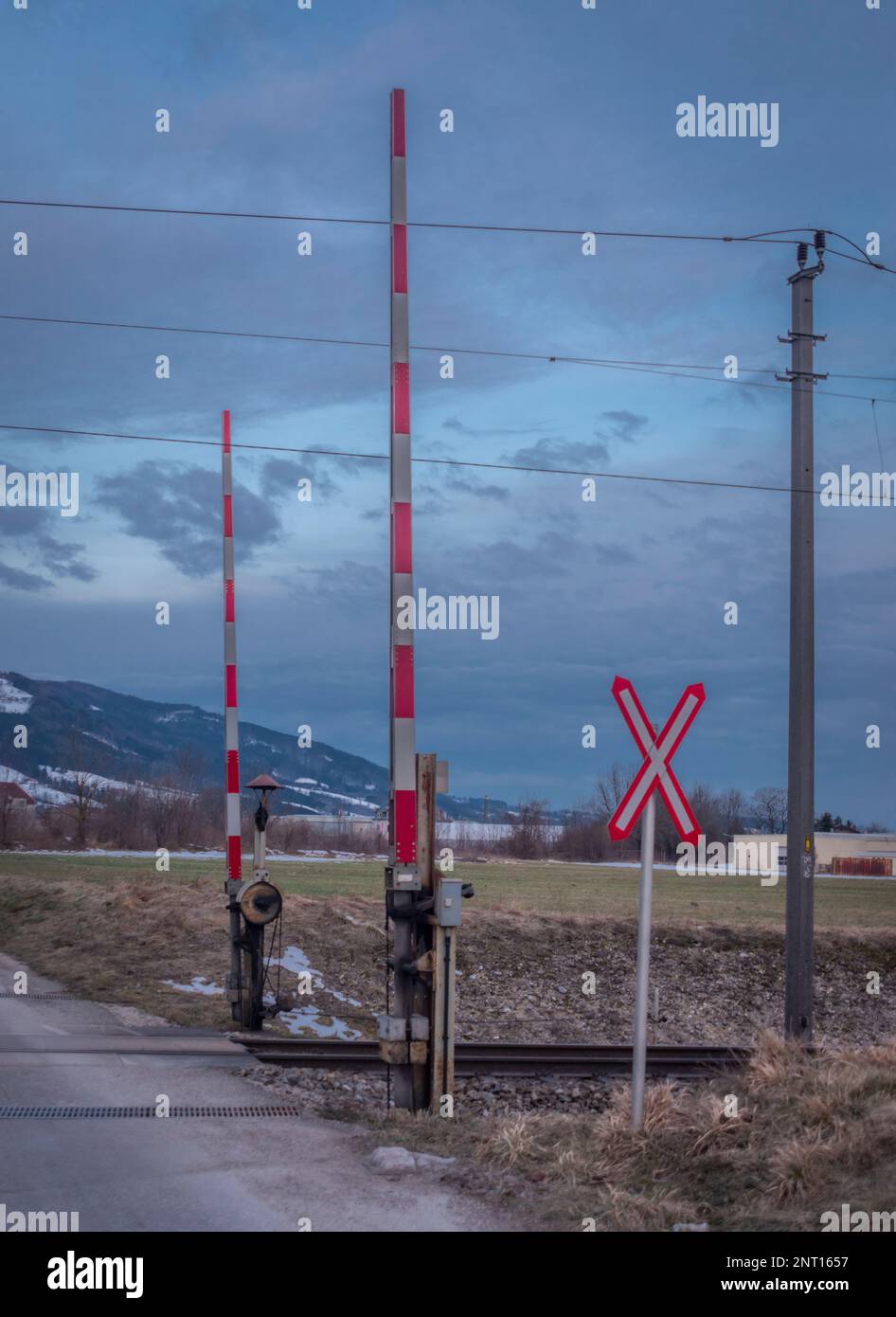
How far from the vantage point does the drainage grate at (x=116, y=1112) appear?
9.69m

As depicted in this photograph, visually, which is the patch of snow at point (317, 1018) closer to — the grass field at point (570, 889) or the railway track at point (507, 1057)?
the railway track at point (507, 1057)

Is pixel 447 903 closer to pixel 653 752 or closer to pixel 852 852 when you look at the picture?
pixel 653 752

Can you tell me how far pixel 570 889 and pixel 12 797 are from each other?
53.5 metres

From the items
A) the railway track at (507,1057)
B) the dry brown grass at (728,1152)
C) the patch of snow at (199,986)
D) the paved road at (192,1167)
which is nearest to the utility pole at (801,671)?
the railway track at (507,1057)

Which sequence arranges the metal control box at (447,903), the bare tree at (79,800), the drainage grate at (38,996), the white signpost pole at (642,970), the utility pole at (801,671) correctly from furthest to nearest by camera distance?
the bare tree at (79,800)
the drainage grate at (38,996)
the utility pole at (801,671)
the metal control box at (447,903)
the white signpost pole at (642,970)

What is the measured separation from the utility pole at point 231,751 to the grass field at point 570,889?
12.8 metres

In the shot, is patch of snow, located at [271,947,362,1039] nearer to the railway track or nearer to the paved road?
the railway track

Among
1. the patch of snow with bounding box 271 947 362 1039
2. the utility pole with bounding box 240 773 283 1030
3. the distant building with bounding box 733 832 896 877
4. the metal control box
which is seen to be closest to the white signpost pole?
the metal control box

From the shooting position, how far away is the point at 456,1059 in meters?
13.7

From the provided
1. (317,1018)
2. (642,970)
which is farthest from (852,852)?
(642,970)

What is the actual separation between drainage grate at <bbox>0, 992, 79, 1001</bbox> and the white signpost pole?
10.3m

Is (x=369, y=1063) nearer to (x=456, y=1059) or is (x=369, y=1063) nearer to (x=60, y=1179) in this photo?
(x=456, y=1059)

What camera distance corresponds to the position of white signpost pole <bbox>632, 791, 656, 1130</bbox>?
8.65 metres
